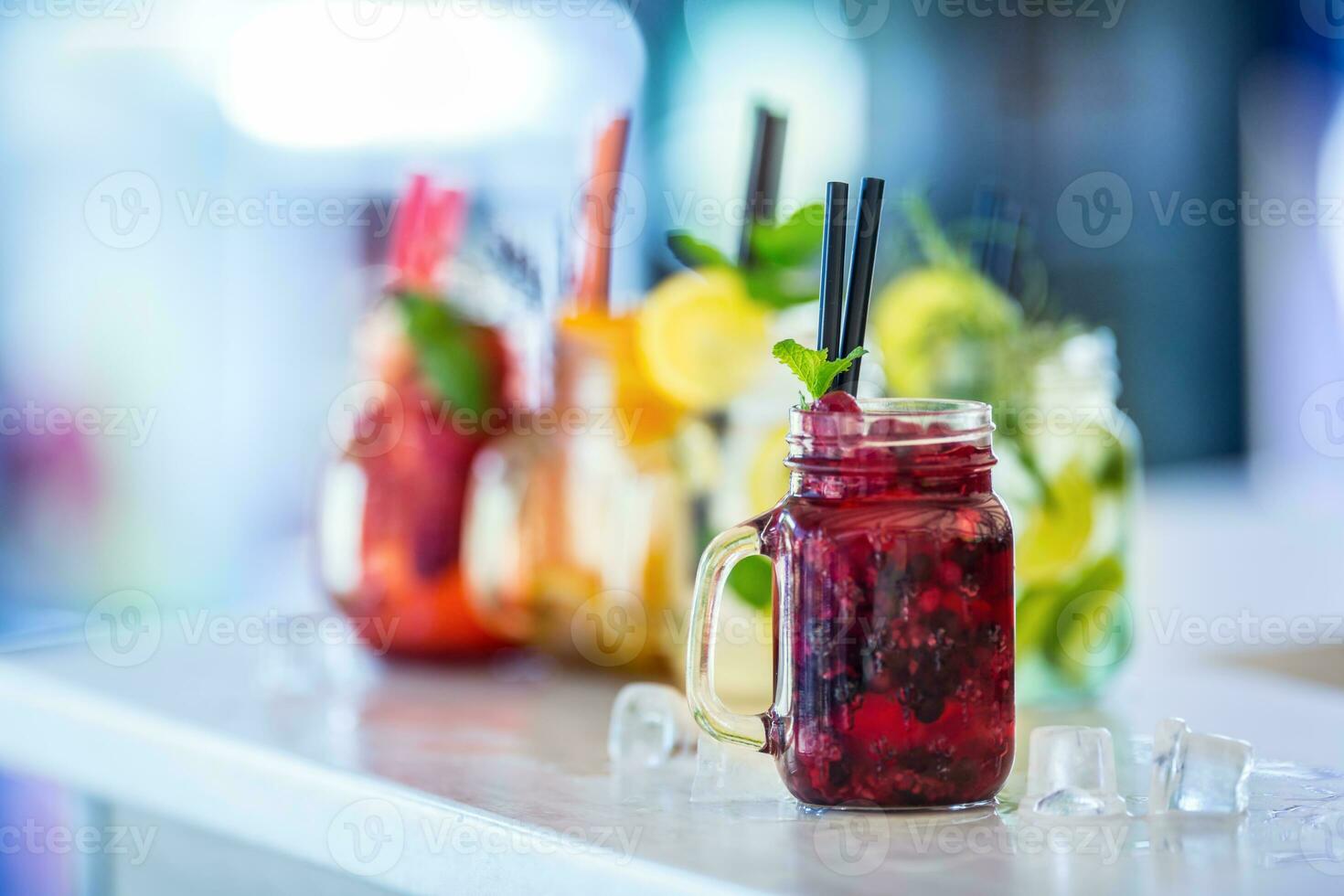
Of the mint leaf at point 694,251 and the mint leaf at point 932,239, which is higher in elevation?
the mint leaf at point 932,239

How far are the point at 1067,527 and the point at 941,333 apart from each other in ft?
0.55

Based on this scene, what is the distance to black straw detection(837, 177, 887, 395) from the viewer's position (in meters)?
0.72

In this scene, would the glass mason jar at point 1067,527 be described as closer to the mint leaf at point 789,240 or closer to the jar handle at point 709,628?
the mint leaf at point 789,240

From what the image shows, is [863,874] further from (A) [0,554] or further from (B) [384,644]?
(A) [0,554]

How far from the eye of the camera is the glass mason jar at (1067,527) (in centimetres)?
101

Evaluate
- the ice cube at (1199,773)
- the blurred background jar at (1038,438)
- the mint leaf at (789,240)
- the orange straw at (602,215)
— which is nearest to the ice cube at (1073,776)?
the ice cube at (1199,773)

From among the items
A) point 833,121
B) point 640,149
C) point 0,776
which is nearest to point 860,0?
point 833,121

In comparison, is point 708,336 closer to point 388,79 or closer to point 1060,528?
point 1060,528

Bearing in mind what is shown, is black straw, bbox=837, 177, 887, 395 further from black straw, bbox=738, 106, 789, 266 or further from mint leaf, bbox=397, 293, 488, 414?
mint leaf, bbox=397, 293, 488, 414

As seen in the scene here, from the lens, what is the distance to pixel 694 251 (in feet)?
3.40

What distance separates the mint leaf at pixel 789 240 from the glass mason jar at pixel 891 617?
0.99ft

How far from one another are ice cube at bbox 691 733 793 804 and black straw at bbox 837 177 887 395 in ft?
0.68

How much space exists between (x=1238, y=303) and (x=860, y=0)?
147 cm

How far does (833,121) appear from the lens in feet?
13.9
